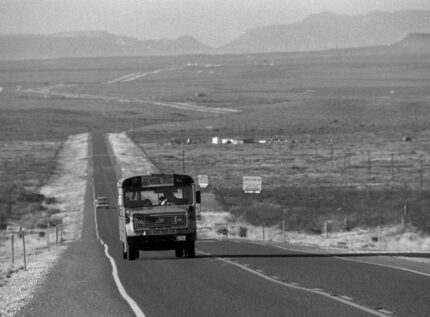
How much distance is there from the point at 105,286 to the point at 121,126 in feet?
568

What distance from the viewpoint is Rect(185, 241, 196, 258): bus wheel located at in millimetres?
30305

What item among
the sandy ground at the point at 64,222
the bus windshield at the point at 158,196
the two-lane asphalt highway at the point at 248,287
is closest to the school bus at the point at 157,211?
the bus windshield at the point at 158,196

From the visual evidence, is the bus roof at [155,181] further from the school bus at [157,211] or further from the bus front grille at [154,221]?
the bus front grille at [154,221]

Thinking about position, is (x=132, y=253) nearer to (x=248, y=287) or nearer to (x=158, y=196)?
(x=158, y=196)

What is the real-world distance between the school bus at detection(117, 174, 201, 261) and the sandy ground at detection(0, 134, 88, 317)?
253 centimetres

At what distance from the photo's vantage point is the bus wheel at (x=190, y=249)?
30.3m

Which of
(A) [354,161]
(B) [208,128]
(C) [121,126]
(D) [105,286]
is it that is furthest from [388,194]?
(C) [121,126]

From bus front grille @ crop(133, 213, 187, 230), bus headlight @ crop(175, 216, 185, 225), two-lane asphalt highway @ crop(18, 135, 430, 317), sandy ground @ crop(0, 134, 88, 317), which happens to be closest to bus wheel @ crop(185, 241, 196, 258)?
two-lane asphalt highway @ crop(18, 135, 430, 317)

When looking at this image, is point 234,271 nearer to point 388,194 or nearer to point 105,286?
point 105,286

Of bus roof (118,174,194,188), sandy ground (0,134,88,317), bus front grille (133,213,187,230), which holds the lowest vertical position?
sandy ground (0,134,88,317)

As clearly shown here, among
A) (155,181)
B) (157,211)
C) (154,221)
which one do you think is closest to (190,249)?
(154,221)

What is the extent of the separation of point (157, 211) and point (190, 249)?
181 cm

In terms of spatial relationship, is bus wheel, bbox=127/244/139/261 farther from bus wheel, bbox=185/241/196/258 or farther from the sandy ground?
the sandy ground

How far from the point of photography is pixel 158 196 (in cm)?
2989
